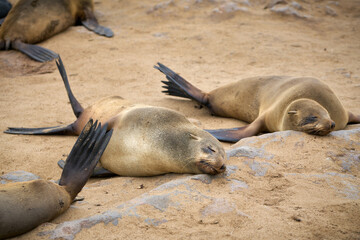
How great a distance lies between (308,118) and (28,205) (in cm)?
247

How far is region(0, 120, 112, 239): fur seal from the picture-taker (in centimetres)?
204

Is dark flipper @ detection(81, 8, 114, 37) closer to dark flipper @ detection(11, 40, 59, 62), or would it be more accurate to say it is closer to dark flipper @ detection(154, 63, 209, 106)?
dark flipper @ detection(11, 40, 59, 62)

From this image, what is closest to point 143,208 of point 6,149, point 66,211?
point 66,211

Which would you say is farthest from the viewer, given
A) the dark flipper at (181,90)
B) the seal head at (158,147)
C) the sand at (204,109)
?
the dark flipper at (181,90)

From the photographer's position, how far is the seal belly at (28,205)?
79.7 inches

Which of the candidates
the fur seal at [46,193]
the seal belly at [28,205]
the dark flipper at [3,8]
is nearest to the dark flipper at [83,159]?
the fur seal at [46,193]

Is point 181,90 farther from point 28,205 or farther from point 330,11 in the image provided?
→ point 330,11

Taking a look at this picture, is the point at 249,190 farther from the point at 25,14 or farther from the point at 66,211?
the point at 25,14

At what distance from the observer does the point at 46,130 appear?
4258mm

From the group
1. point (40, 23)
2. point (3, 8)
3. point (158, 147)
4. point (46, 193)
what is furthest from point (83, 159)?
point (3, 8)

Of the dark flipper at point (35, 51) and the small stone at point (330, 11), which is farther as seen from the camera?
the small stone at point (330, 11)

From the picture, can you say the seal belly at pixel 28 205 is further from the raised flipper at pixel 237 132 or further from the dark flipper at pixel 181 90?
the dark flipper at pixel 181 90

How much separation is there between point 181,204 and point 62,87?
4.03 m

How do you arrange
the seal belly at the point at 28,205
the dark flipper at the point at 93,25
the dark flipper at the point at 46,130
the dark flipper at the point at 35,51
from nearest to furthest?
the seal belly at the point at 28,205 → the dark flipper at the point at 46,130 → the dark flipper at the point at 35,51 → the dark flipper at the point at 93,25
